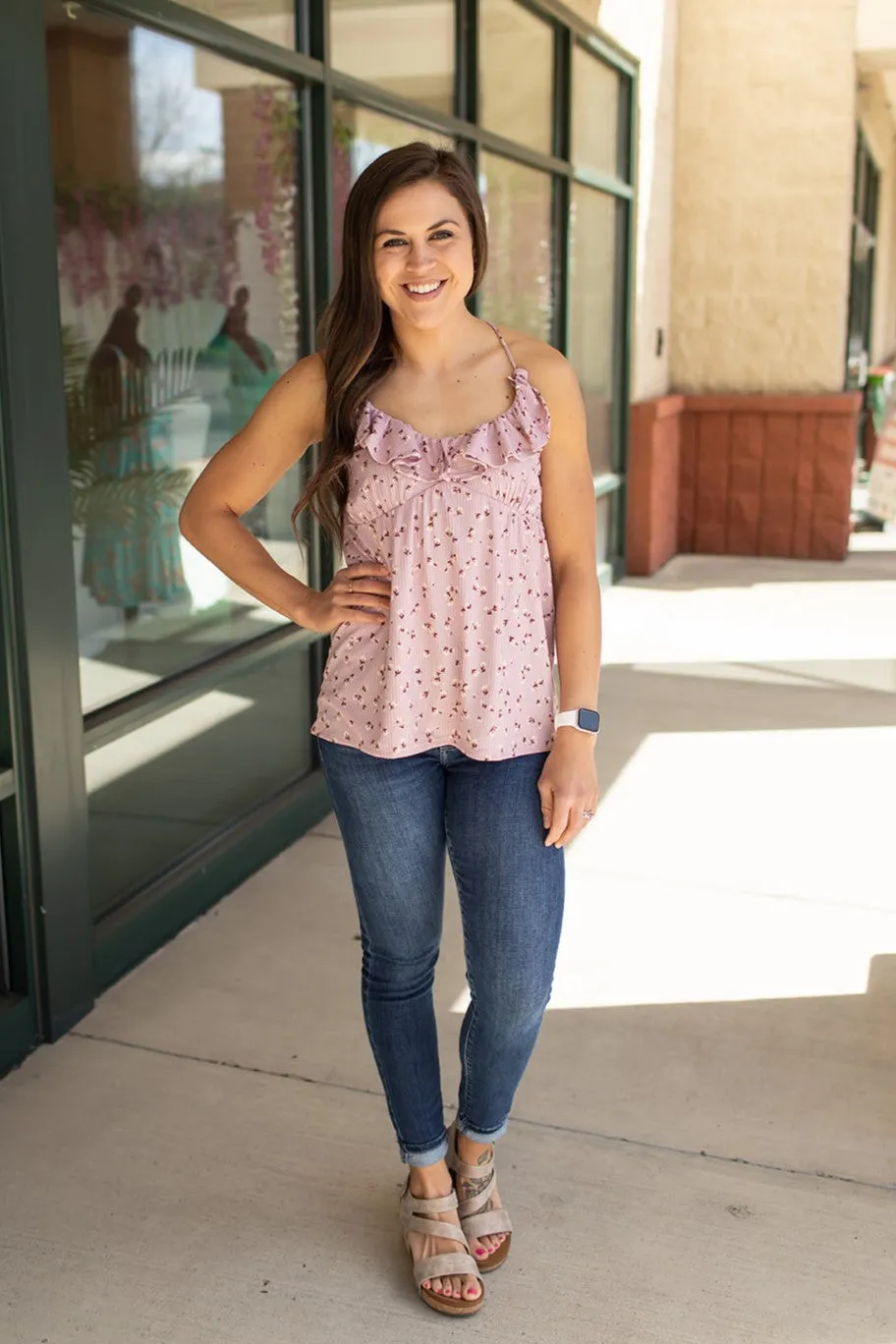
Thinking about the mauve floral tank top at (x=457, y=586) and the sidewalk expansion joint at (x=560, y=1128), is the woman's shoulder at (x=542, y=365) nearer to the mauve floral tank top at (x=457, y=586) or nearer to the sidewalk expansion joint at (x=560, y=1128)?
the mauve floral tank top at (x=457, y=586)

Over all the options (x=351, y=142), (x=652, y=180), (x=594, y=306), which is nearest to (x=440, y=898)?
(x=351, y=142)

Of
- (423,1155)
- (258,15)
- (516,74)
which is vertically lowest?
(423,1155)

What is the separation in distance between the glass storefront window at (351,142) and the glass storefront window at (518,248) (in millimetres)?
1197

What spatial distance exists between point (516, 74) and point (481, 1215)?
17.9ft

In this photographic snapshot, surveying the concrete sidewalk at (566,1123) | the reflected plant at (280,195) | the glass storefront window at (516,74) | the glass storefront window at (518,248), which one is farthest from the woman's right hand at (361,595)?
the glass storefront window at (516,74)

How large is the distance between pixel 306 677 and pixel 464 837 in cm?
261

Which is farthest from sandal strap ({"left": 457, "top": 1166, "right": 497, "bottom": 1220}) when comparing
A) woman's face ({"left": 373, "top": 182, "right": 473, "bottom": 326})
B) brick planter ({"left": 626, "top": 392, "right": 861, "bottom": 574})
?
brick planter ({"left": 626, "top": 392, "right": 861, "bottom": 574})

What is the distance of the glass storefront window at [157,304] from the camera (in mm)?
3314

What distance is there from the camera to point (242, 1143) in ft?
9.00

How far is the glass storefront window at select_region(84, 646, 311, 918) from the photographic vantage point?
3525 millimetres

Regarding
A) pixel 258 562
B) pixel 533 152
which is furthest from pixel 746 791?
pixel 533 152

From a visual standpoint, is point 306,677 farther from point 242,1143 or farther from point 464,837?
point 464,837

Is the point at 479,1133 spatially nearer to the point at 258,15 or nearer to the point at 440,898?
the point at 440,898

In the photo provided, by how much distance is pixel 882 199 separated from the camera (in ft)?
50.9
